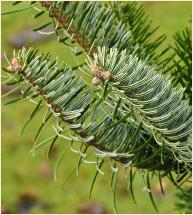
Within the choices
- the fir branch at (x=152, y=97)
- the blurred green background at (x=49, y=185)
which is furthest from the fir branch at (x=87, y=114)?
the blurred green background at (x=49, y=185)

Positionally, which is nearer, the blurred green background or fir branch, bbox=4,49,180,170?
fir branch, bbox=4,49,180,170

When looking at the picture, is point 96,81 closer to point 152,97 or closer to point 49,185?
point 152,97

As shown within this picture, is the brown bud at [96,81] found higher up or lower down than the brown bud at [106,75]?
lower down

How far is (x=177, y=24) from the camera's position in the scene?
8555 millimetres

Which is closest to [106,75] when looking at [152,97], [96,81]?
[96,81]

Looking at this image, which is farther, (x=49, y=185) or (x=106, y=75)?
(x=49, y=185)

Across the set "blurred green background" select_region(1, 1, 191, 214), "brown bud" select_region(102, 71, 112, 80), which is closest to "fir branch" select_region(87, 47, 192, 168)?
"brown bud" select_region(102, 71, 112, 80)

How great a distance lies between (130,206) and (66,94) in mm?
5178

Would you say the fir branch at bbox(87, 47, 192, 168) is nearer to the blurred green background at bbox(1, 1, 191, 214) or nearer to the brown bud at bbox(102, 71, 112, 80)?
the brown bud at bbox(102, 71, 112, 80)

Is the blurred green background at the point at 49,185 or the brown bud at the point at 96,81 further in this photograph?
the blurred green background at the point at 49,185

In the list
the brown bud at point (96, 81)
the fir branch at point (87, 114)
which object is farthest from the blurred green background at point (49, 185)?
the brown bud at point (96, 81)

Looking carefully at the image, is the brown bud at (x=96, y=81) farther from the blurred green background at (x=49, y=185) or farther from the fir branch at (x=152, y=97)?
the blurred green background at (x=49, y=185)

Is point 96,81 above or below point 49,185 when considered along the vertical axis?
below

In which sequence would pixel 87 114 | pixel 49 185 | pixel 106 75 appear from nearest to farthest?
pixel 106 75
pixel 87 114
pixel 49 185
